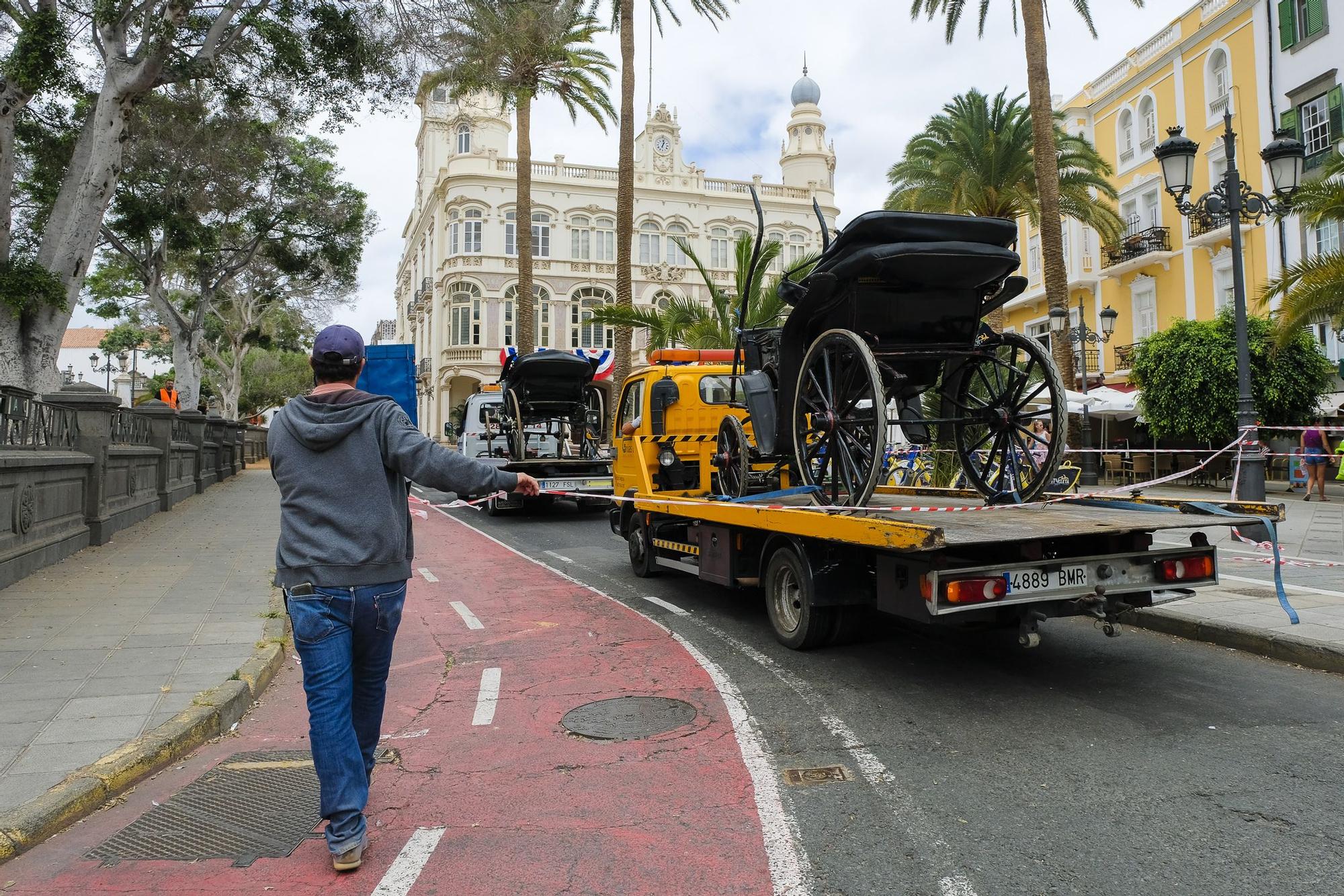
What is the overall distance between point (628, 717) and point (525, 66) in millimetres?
21252

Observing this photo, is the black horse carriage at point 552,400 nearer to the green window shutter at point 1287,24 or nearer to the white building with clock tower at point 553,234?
the green window shutter at point 1287,24

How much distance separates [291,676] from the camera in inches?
250

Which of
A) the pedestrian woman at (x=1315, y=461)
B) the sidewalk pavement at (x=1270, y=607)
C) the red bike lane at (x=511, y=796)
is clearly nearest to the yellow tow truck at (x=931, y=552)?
the sidewalk pavement at (x=1270, y=607)

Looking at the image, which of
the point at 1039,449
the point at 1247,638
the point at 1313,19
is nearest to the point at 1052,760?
the point at 1247,638

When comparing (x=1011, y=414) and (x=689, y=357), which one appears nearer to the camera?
(x=1011, y=414)

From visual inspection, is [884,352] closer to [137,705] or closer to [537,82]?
[137,705]

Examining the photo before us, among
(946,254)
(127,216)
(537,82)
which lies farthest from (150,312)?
(946,254)

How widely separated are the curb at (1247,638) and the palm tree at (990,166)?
51.8 ft

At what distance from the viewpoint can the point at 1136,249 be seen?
29.5 metres

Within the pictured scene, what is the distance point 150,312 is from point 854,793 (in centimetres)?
4632

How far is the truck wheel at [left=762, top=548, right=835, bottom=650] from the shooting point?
20.1 feet

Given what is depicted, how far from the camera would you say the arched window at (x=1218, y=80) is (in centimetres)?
2600

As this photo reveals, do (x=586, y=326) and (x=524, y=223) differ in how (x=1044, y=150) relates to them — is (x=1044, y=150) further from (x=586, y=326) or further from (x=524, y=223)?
(x=586, y=326)

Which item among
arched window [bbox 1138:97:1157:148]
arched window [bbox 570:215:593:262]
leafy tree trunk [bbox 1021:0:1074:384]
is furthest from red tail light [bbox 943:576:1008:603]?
arched window [bbox 570:215:593:262]
